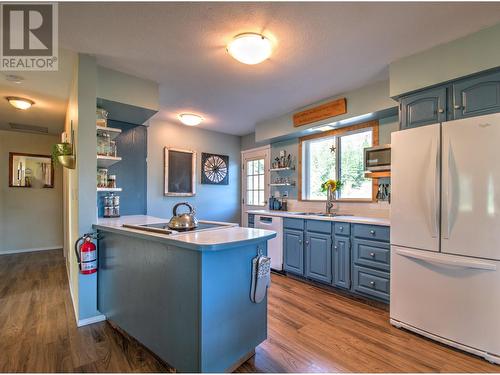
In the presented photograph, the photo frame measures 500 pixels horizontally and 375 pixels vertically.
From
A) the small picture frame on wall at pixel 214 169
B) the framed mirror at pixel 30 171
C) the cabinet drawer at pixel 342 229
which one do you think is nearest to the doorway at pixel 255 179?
the small picture frame on wall at pixel 214 169

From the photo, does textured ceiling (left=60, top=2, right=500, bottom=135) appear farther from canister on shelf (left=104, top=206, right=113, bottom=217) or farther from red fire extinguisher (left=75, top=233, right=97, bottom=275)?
red fire extinguisher (left=75, top=233, right=97, bottom=275)

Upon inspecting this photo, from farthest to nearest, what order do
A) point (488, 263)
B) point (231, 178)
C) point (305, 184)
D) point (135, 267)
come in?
point (231, 178) → point (305, 184) → point (135, 267) → point (488, 263)

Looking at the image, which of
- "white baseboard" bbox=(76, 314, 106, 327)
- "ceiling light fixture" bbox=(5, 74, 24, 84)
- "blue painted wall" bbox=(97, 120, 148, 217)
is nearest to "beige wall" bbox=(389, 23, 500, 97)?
"blue painted wall" bbox=(97, 120, 148, 217)

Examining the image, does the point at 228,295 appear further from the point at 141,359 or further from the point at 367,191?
the point at 367,191

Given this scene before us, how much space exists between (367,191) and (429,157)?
1356 millimetres

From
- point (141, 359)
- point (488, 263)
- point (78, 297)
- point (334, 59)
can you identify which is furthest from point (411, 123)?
point (78, 297)

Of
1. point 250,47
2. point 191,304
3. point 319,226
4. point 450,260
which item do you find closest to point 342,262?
point 319,226

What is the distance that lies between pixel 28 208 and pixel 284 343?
5.56 meters

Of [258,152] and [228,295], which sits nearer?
[228,295]

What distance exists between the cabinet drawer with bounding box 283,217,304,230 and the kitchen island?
5.48ft

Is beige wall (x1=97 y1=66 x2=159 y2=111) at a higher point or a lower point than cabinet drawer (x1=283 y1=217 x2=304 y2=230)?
higher

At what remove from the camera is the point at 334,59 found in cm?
236

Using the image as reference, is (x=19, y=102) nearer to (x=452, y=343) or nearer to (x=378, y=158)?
(x=378, y=158)

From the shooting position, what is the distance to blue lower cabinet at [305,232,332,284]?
310 cm
